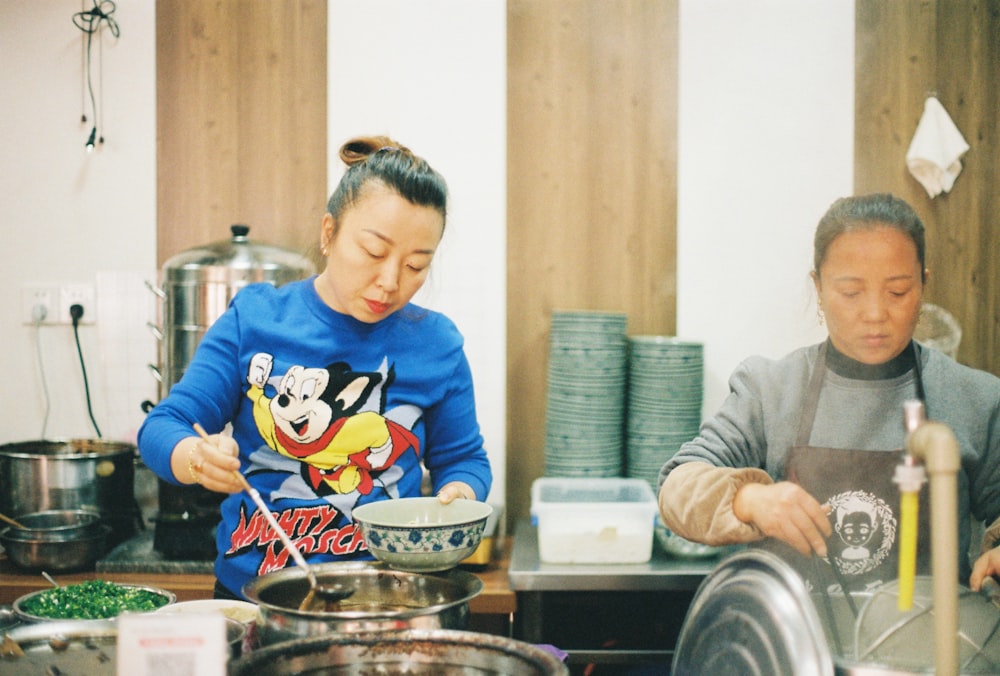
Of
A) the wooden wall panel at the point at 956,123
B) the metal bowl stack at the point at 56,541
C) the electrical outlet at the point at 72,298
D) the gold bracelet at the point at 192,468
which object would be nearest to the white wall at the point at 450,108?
the electrical outlet at the point at 72,298

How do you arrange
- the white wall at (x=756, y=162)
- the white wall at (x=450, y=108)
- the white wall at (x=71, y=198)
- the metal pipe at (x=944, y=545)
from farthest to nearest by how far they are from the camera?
the white wall at (x=71, y=198), the white wall at (x=450, y=108), the white wall at (x=756, y=162), the metal pipe at (x=944, y=545)

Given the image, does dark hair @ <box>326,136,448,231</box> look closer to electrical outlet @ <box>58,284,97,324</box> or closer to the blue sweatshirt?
the blue sweatshirt

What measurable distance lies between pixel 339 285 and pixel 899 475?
0.92 meters

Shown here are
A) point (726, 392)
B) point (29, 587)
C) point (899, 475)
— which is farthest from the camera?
point (29, 587)

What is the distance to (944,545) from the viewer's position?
0.64 meters

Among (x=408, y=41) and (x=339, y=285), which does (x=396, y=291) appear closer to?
(x=339, y=285)

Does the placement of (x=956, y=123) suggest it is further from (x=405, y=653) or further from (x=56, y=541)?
(x=56, y=541)

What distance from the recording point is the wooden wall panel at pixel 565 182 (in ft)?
7.52

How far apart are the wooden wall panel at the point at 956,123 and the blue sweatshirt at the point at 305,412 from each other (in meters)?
0.79

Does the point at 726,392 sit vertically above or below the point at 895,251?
below

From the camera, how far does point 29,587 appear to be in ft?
7.13

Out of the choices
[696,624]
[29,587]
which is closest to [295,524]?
[696,624]

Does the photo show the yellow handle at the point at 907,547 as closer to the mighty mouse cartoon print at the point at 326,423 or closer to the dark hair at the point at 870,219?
the dark hair at the point at 870,219

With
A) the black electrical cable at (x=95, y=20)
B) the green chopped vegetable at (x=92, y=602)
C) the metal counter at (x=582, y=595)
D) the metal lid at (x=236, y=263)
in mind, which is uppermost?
the black electrical cable at (x=95, y=20)
